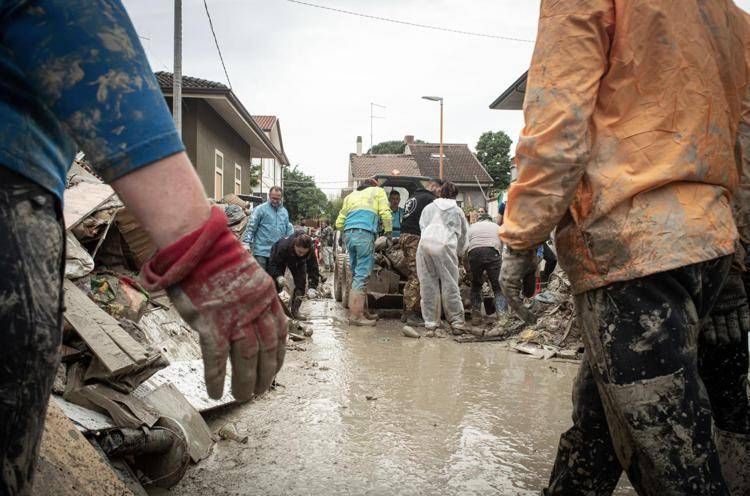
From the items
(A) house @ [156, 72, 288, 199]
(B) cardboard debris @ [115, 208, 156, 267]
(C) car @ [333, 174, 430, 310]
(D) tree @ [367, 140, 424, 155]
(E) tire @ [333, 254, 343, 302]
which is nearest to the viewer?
(B) cardboard debris @ [115, 208, 156, 267]

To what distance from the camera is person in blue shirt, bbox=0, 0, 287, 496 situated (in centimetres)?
85

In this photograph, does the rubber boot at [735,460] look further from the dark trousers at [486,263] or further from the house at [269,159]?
the house at [269,159]

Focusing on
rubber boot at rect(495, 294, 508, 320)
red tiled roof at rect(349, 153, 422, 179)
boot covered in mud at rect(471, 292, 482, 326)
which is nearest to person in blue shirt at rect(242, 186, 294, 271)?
boot covered in mud at rect(471, 292, 482, 326)

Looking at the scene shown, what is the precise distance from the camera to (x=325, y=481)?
2.76 m

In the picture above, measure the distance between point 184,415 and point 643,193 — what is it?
8.49ft

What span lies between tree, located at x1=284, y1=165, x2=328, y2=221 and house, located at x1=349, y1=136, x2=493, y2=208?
4.05 metres

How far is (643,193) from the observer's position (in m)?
1.50

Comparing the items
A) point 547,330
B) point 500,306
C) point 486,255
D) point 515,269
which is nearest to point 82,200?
point 515,269

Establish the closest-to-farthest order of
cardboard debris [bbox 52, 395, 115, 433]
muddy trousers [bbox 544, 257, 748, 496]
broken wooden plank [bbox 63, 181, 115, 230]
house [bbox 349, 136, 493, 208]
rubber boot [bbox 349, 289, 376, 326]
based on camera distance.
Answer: muddy trousers [bbox 544, 257, 748, 496], cardboard debris [bbox 52, 395, 115, 433], broken wooden plank [bbox 63, 181, 115, 230], rubber boot [bbox 349, 289, 376, 326], house [bbox 349, 136, 493, 208]

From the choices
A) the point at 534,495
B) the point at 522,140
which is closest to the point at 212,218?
the point at 522,140

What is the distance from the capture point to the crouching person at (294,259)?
310 inches

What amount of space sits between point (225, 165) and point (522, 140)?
16.4 meters

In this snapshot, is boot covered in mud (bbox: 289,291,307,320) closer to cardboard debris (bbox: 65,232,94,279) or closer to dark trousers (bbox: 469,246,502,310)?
dark trousers (bbox: 469,246,502,310)

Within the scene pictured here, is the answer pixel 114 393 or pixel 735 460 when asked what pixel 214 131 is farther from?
pixel 735 460
